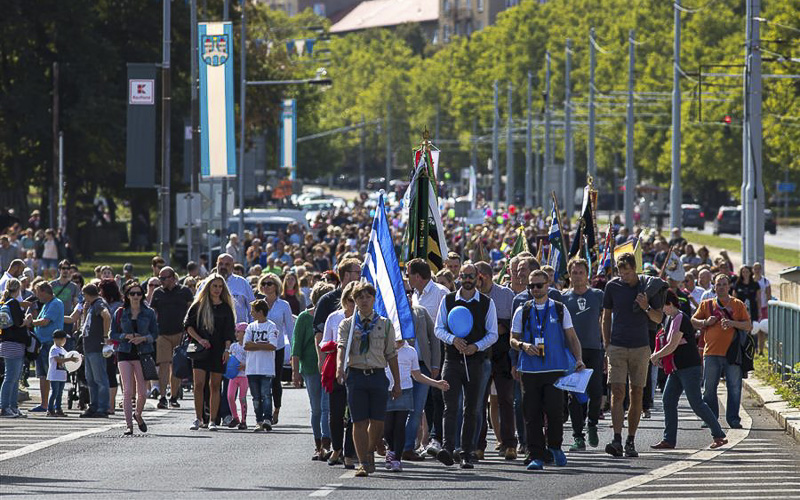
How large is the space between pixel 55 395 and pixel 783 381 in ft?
28.7

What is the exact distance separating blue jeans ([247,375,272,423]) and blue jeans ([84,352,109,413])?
7.18ft

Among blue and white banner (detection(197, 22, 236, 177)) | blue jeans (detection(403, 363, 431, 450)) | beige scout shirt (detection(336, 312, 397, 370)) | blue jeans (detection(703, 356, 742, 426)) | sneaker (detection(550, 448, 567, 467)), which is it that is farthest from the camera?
blue and white banner (detection(197, 22, 236, 177))

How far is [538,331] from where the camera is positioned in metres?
14.5

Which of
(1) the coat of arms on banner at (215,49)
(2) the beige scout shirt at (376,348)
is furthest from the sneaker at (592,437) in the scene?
(1) the coat of arms on banner at (215,49)

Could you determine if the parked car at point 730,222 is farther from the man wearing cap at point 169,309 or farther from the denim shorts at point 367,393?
the denim shorts at point 367,393

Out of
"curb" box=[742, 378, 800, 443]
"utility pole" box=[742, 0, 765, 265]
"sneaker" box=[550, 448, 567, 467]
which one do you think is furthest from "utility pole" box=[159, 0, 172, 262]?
"sneaker" box=[550, 448, 567, 467]

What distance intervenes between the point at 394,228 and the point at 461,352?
42.1 m

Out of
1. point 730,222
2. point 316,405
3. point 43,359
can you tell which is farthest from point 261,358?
point 730,222

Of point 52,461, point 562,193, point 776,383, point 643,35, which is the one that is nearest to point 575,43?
point 643,35

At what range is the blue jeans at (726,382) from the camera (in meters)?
17.8

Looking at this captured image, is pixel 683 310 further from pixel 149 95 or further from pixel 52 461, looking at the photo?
pixel 149 95

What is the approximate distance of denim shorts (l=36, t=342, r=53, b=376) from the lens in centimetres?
2178

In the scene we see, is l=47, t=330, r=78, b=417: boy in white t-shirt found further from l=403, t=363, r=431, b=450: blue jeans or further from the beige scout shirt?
the beige scout shirt

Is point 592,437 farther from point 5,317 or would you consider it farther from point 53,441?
point 5,317
